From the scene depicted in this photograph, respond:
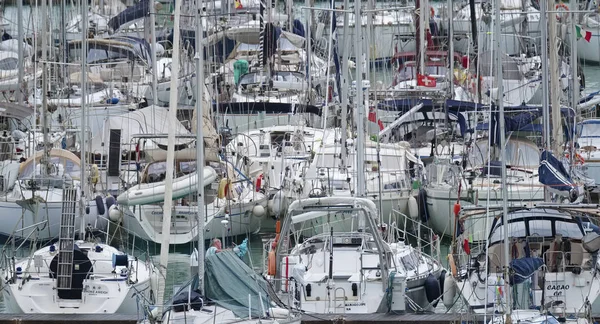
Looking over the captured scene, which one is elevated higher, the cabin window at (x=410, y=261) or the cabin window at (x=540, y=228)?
the cabin window at (x=540, y=228)

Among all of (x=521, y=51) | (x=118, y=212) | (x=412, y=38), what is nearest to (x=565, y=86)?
(x=521, y=51)

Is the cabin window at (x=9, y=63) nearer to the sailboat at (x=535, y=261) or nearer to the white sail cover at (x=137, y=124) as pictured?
the white sail cover at (x=137, y=124)

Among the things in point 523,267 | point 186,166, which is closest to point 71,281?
point 523,267

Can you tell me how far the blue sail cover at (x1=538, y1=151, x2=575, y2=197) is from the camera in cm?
2823

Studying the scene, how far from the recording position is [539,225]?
26.4 meters

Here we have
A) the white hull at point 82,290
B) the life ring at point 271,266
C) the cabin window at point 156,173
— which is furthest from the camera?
the cabin window at point 156,173

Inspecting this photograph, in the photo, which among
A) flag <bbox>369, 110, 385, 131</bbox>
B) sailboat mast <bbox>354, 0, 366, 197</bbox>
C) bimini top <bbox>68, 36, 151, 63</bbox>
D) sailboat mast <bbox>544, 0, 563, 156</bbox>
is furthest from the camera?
bimini top <bbox>68, 36, 151, 63</bbox>

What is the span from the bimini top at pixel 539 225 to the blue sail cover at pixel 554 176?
1.83 m

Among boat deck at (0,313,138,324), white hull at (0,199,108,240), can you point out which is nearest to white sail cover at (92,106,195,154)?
white hull at (0,199,108,240)

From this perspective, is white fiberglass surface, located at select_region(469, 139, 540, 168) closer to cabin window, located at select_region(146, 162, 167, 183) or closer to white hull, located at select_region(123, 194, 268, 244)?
white hull, located at select_region(123, 194, 268, 244)

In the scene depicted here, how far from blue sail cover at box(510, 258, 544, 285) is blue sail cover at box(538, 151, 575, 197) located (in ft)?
12.6

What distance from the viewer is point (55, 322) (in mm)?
25016

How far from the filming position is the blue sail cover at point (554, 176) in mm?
28234

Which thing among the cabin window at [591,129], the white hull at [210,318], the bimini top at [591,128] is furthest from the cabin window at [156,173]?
the cabin window at [591,129]
